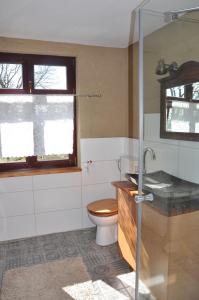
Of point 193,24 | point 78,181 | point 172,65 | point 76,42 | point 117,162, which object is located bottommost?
point 78,181

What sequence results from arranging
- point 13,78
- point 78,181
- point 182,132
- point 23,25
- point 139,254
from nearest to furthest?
point 139,254 → point 182,132 → point 23,25 → point 13,78 → point 78,181

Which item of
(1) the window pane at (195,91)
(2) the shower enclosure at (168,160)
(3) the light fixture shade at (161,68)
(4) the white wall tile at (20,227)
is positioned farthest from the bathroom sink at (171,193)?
(4) the white wall tile at (20,227)

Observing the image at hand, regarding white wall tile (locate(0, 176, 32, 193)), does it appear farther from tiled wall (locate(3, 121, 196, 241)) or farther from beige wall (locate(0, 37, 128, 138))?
beige wall (locate(0, 37, 128, 138))

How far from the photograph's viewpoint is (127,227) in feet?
7.45

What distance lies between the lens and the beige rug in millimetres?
1963

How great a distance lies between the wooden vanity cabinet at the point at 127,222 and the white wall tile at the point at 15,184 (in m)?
1.11

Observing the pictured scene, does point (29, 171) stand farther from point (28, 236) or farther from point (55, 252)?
point (55, 252)

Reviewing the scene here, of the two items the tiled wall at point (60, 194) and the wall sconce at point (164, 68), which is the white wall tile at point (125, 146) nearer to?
the tiled wall at point (60, 194)

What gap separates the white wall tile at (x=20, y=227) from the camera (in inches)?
113

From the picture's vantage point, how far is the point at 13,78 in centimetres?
284

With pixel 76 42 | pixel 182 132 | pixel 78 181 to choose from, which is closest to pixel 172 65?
pixel 182 132

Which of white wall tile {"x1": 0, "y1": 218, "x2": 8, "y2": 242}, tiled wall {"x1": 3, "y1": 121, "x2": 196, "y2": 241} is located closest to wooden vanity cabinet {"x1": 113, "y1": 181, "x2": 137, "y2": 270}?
tiled wall {"x1": 3, "y1": 121, "x2": 196, "y2": 241}

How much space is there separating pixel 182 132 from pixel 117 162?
1.41m

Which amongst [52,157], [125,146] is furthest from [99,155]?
[52,157]
